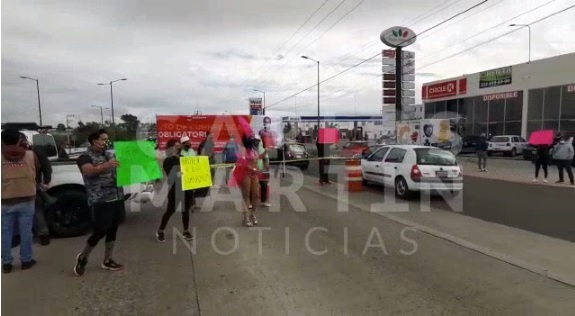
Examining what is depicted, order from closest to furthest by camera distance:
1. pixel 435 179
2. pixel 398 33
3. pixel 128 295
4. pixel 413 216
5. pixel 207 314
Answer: pixel 207 314
pixel 128 295
pixel 413 216
pixel 435 179
pixel 398 33

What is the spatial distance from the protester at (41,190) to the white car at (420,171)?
8.42 m

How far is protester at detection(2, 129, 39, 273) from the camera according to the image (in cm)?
553

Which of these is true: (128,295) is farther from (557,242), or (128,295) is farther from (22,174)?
(557,242)

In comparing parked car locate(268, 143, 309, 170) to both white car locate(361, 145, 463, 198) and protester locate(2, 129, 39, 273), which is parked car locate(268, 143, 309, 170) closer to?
white car locate(361, 145, 463, 198)

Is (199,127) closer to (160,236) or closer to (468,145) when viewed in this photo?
(160,236)

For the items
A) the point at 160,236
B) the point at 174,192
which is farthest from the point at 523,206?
the point at 160,236

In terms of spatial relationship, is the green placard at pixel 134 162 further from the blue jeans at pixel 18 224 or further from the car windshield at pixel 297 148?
the car windshield at pixel 297 148

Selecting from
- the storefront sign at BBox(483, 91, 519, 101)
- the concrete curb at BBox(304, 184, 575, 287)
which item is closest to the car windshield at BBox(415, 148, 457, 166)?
the concrete curb at BBox(304, 184, 575, 287)

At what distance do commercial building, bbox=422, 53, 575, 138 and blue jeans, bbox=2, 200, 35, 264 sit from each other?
104 ft

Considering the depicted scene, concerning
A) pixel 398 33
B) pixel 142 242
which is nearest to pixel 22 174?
pixel 142 242

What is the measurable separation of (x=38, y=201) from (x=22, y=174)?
5.48 feet

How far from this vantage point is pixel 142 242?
280 inches

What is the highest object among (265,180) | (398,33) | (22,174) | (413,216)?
(398,33)

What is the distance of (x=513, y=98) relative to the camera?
117 ft
